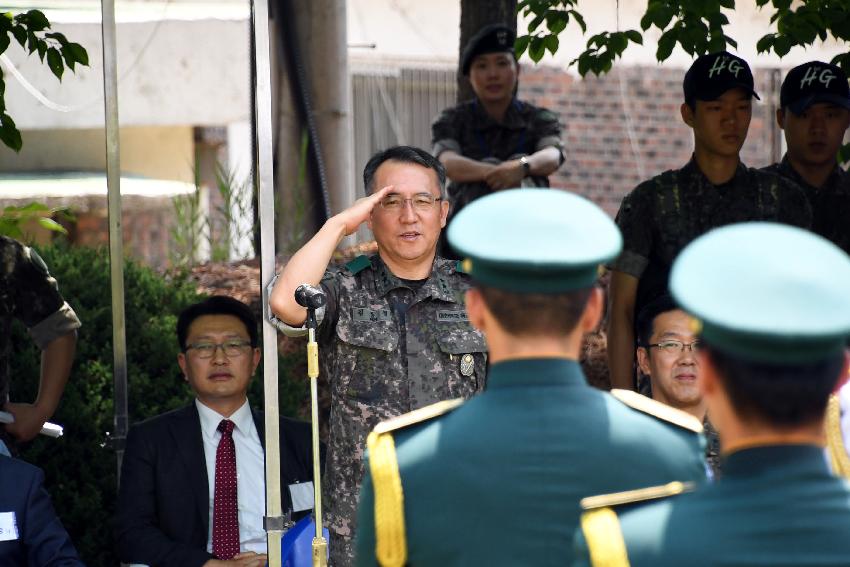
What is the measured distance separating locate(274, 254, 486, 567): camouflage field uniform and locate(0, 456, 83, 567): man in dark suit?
0.87m

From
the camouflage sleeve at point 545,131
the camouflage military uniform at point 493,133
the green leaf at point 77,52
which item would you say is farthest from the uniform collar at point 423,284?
the camouflage sleeve at point 545,131

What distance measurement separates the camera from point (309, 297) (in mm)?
3672

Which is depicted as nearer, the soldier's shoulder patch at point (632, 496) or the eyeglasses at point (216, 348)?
the soldier's shoulder patch at point (632, 496)

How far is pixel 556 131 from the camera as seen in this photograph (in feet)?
22.0

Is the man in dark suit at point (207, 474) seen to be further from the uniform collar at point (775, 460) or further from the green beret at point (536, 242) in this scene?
the uniform collar at point (775, 460)

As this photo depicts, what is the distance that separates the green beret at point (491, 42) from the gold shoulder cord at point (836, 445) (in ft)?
11.4

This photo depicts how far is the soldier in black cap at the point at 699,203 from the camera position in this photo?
487 cm

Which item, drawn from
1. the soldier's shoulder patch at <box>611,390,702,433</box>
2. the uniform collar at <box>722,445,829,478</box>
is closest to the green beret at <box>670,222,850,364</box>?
the uniform collar at <box>722,445,829,478</box>

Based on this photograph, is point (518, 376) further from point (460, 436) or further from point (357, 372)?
point (357, 372)

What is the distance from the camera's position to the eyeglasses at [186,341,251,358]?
5008 millimetres

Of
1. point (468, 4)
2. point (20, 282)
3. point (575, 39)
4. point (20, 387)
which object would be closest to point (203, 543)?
point (20, 282)

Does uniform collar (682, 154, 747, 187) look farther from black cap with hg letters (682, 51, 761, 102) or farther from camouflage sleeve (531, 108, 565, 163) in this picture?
camouflage sleeve (531, 108, 565, 163)

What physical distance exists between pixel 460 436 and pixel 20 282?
10.3 ft

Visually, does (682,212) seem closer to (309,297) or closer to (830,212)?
(830,212)
